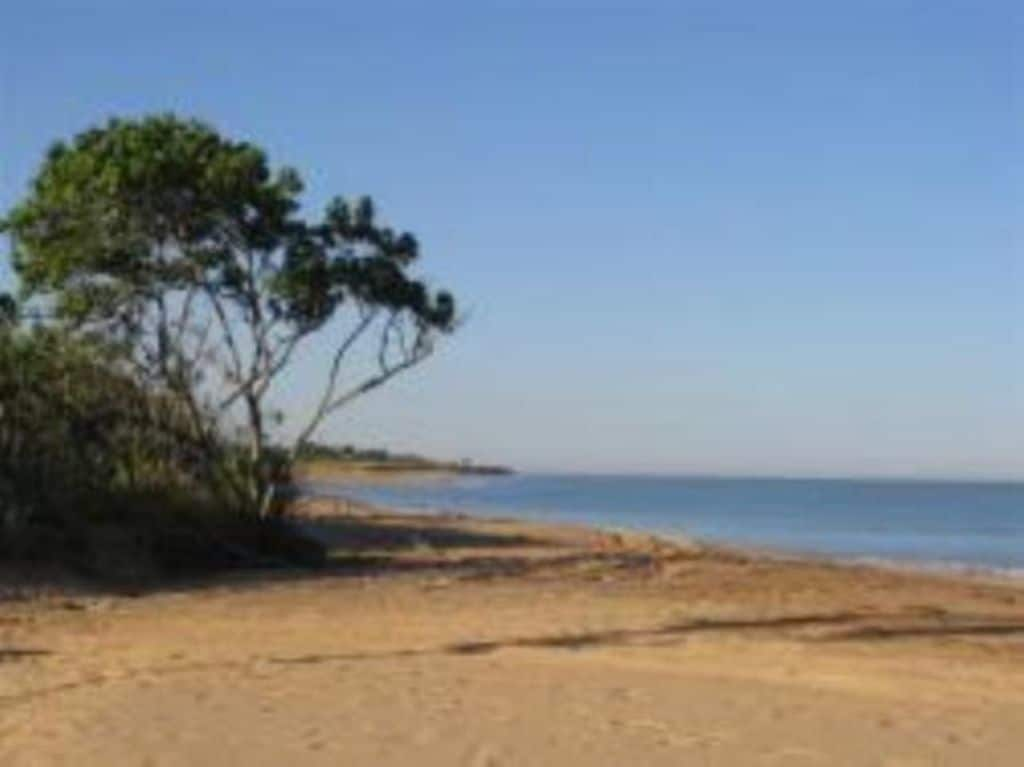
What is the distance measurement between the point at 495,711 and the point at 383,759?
1.74m

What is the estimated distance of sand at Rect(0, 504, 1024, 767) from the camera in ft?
40.2

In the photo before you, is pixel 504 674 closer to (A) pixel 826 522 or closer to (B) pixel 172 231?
(B) pixel 172 231

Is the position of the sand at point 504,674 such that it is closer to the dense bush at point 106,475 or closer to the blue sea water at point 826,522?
the dense bush at point 106,475

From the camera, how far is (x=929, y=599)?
2648 centimetres

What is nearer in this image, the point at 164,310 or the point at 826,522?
the point at 164,310

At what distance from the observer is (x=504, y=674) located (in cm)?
1540

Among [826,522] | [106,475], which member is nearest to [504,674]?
[106,475]

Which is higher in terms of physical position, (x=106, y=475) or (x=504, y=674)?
(x=106, y=475)

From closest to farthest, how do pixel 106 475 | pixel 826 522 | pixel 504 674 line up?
pixel 504 674 < pixel 106 475 < pixel 826 522

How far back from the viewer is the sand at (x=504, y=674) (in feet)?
40.2

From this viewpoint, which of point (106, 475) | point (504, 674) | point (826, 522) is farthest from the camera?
point (826, 522)

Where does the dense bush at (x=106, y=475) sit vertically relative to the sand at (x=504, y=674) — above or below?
above


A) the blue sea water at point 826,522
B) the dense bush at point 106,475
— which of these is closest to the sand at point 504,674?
the dense bush at point 106,475

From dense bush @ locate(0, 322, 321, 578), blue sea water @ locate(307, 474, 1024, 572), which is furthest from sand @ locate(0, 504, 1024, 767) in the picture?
blue sea water @ locate(307, 474, 1024, 572)
